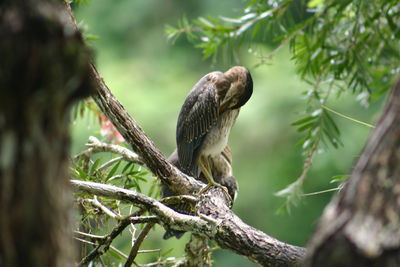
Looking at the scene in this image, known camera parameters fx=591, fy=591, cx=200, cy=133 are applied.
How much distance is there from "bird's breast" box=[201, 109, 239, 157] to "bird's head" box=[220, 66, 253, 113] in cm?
5

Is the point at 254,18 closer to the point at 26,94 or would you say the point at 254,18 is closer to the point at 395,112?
the point at 395,112

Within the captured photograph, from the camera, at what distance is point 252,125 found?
8352 millimetres

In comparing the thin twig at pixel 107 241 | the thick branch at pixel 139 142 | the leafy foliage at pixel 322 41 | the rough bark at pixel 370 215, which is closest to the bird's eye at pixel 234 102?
the leafy foliage at pixel 322 41

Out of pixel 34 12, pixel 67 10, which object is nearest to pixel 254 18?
pixel 67 10

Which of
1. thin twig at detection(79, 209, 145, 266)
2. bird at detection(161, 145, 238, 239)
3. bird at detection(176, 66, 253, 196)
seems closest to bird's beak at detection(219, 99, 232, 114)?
bird at detection(176, 66, 253, 196)

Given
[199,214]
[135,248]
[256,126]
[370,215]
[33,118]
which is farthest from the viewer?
[256,126]

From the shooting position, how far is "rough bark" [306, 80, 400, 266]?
35.2 inches

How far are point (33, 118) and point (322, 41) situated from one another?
232 cm

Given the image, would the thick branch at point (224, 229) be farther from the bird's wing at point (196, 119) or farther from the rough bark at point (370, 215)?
the rough bark at point (370, 215)

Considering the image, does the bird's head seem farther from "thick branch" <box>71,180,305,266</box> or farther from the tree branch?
"thick branch" <box>71,180,305,266</box>

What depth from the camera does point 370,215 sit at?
905mm

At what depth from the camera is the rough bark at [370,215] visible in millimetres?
893

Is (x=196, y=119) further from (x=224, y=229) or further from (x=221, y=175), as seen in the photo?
(x=224, y=229)

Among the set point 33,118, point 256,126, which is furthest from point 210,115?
point 256,126
